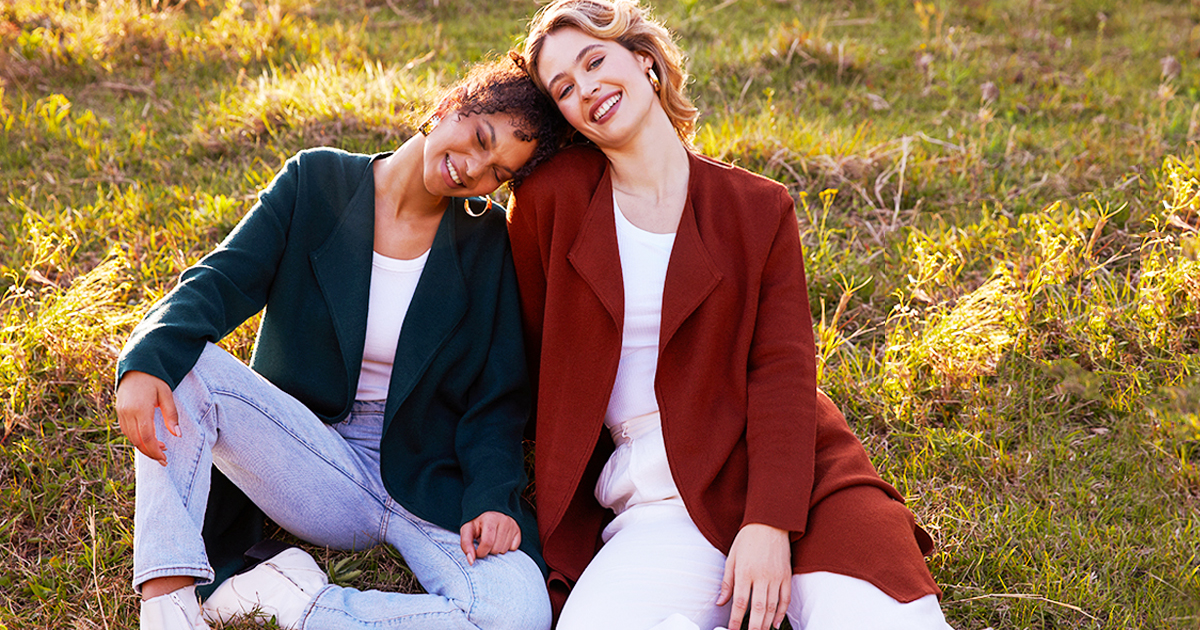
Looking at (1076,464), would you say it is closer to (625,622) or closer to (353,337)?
(625,622)

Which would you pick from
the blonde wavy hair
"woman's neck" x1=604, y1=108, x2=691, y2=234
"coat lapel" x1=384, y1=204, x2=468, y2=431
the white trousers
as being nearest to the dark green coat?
"coat lapel" x1=384, y1=204, x2=468, y2=431

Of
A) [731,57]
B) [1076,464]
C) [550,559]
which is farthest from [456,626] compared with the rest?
[731,57]

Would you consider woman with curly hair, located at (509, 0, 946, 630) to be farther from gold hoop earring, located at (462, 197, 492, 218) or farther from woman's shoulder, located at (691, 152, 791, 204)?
gold hoop earring, located at (462, 197, 492, 218)

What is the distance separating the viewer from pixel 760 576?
2043 millimetres

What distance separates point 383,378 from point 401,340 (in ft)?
0.56

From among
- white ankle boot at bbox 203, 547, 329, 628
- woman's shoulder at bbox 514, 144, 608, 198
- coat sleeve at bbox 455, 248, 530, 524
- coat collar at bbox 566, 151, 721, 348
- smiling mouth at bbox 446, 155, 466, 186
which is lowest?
white ankle boot at bbox 203, 547, 329, 628

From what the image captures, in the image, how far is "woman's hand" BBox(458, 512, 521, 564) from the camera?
88.8 inches

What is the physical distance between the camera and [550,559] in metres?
2.32

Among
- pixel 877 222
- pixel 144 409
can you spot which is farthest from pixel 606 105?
pixel 877 222

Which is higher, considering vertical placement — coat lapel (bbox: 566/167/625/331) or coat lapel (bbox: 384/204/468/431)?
coat lapel (bbox: 566/167/625/331)

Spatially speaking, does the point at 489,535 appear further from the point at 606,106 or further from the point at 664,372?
the point at 606,106

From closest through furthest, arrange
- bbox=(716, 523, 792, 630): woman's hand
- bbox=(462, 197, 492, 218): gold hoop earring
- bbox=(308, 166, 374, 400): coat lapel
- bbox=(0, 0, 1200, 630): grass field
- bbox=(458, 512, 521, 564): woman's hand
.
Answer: bbox=(716, 523, 792, 630): woman's hand
bbox=(458, 512, 521, 564): woman's hand
bbox=(308, 166, 374, 400): coat lapel
bbox=(462, 197, 492, 218): gold hoop earring
bbox=(0, 0, 1200, 630): grass field

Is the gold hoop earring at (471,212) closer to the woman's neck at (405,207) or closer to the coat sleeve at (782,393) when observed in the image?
the woman's neck at (405,207)

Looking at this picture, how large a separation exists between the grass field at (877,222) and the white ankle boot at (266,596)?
0.18 metres
